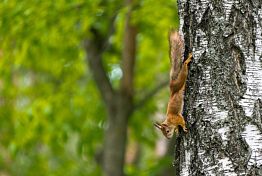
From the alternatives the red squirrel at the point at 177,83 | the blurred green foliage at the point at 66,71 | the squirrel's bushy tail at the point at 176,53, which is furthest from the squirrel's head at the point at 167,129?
the blurred green foliage at the point at 66,71

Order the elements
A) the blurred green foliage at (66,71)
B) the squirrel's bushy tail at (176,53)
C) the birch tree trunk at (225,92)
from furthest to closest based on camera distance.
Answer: the blurred green foliage at (66,71)
the squirrel's bushy tail at (176,53)
the birch tree trunk at (225,92)

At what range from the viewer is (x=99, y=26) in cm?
651

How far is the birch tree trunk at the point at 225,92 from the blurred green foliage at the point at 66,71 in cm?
173

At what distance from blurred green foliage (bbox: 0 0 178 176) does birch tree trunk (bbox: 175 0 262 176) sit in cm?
173

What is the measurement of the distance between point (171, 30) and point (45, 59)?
5346 millimetres

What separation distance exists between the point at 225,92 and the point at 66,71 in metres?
4.85

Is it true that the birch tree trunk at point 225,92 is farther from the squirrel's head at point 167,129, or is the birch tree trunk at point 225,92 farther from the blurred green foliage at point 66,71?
the blurred green foliage at point 66,71

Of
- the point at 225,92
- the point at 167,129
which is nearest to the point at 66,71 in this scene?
the point at 167,129

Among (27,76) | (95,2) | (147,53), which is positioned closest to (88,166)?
(147,53)

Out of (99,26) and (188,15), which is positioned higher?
(188,15)

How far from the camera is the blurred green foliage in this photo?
5529mm

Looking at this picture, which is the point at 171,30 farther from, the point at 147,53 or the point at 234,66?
the point at 147,53

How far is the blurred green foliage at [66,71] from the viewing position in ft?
18.1

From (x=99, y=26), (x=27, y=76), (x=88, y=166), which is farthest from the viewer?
(x=27, y=76)
